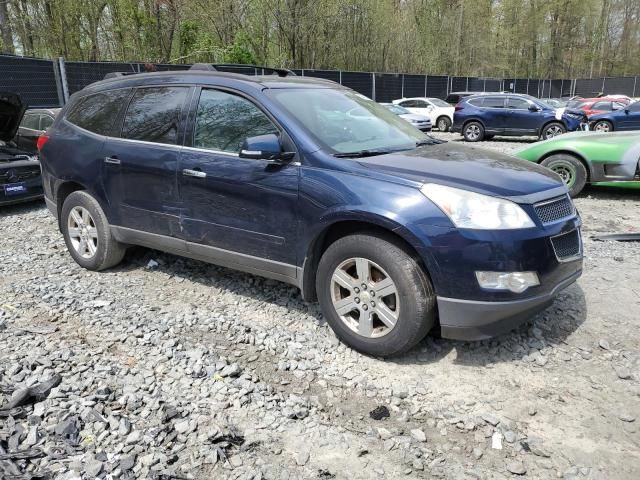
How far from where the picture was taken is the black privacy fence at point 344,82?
1241 centimetres

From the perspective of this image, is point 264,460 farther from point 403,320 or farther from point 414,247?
point 414,247

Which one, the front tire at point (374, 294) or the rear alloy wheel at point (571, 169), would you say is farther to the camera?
the rear alloy wheel at point (571, 169)

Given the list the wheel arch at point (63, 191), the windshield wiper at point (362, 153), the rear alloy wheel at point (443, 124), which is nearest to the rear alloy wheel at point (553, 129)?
the rear alloy wheel at point (443, 124)

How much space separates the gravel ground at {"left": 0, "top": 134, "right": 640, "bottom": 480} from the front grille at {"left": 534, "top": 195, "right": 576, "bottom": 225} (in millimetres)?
865

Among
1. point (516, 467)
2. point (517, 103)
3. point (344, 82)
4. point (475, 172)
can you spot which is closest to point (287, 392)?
point (516, 467)

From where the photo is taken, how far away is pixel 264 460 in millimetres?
2625

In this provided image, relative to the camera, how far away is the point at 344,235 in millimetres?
3582

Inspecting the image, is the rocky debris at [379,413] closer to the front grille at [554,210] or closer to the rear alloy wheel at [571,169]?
the front grille at [554,210]

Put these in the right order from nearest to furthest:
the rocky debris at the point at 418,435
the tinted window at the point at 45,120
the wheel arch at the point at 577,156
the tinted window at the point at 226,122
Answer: the rocky debris at the point at 418,435
the tinted window at the point at 226,122
the wheel arch at the point at 577,156
the tinted window at the point at 45,120

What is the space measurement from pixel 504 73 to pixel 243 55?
114ft

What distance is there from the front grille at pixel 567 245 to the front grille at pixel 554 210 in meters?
0.12

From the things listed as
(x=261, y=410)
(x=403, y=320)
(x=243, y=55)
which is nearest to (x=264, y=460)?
(x=261, y=410)

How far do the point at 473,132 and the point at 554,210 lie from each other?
16.9m

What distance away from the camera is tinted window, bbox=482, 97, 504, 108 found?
62.4 ft
